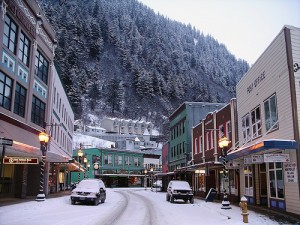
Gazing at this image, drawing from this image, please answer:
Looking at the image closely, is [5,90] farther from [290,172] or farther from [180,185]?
[290,172]

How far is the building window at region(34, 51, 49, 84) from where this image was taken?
96.9ft

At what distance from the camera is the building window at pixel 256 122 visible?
71.1 ft

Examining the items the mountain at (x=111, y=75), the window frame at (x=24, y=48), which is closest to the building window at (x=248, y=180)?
the window frame at (x=24, y=48)

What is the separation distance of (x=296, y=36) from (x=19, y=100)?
59.8ft

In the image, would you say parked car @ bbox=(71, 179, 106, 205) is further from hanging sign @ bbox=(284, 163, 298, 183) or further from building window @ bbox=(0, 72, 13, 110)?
hanging sign @ bbox=(284, 163, 298, 183)

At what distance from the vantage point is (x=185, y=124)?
4634 centimetres

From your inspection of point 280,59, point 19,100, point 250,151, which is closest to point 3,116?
point 19,100

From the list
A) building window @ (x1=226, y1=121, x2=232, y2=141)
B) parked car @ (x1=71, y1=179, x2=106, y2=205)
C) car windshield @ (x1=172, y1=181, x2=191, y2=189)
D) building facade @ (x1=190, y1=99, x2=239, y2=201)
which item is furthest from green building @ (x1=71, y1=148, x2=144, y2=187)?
parked car @ (x1=71, y1=179, x2=106, y2=205)

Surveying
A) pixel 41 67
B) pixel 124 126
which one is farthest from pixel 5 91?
pixel 124 126

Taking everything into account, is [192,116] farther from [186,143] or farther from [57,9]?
[57,9]

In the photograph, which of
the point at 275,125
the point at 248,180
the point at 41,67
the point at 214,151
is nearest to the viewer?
the point at 275,125

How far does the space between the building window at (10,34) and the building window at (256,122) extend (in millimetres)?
16128

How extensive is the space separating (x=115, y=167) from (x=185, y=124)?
39.1 metres

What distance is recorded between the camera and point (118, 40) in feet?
636
